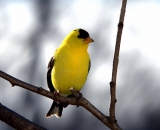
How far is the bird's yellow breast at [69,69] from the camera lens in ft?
16.4

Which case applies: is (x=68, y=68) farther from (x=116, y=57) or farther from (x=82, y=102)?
(x=116, y=57)

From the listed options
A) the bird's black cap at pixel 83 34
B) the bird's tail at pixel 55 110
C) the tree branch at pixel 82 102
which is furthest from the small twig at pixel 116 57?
the bird's black cap at pixel 83 34

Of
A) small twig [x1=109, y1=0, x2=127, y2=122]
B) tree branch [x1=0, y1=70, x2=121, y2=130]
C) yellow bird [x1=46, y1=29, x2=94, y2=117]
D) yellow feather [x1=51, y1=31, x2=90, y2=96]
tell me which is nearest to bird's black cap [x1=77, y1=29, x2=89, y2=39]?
yellow bird [x1=46, y1=29, x2=94, y2=117]

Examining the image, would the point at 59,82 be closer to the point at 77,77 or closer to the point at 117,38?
the point at 77,77

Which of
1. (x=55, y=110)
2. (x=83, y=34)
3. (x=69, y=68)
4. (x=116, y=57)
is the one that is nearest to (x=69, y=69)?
(x=69, y=68)

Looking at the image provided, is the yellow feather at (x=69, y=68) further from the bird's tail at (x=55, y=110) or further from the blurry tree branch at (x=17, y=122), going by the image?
the blurry tree branch at (x=17, y=122)

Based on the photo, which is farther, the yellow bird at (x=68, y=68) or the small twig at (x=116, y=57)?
the yellow bird at (x=68, y=68)

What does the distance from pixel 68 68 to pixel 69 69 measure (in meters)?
0.01

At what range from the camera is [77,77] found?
502cm

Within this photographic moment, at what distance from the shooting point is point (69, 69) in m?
4.97

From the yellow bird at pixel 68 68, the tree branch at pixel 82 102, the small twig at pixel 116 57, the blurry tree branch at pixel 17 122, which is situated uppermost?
the small twig at pixel 116 57

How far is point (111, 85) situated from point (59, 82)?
1.68 meters

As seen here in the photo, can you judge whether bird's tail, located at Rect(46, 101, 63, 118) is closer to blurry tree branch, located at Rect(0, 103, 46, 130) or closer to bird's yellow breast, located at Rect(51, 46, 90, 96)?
bird's yellow breast, located at Rect(51, 46, 90, 96)

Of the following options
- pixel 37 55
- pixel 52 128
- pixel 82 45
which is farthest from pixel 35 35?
pixel 82 45
